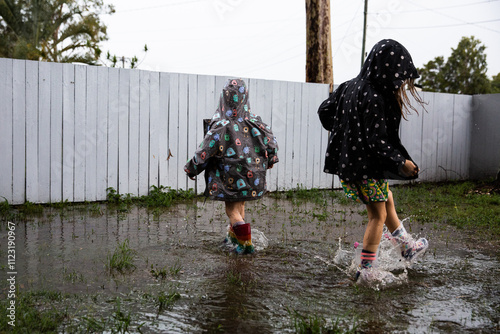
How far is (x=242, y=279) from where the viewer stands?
3.71 m

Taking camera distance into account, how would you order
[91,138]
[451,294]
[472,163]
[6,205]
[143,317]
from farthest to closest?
[472,163] → [91,138] → [6,205] → [451,294] → [143,317]

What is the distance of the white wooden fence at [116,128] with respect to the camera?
258 inches

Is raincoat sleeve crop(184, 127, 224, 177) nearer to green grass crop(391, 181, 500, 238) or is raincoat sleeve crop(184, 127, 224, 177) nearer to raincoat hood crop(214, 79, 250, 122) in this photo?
raincoat hood crop(214, 79, 250, 122)

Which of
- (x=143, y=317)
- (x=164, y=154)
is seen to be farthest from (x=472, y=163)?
(x=143, y=317)

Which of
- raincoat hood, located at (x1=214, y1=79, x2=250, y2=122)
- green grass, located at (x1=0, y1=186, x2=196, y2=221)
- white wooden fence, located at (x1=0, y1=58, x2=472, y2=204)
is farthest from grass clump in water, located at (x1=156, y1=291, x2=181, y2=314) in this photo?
white wooden fence, located at (x1=0, y1=58, x2=472, y2=204)

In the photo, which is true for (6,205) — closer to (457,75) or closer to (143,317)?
(143,317)

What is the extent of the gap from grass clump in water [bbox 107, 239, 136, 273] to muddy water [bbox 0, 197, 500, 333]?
6cm

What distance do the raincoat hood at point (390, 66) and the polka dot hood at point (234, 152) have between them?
1.39m

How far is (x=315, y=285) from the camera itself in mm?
3621

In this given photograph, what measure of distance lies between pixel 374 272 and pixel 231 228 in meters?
1.46

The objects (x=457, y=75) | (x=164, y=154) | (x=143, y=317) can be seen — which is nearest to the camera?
(x=143, y=317)

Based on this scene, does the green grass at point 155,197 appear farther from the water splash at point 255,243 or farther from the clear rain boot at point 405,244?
the clear rain boot at point 405,244

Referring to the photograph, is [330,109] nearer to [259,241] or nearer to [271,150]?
[271,150]

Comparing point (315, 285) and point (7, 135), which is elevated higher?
point (7, 135)
